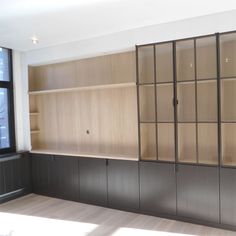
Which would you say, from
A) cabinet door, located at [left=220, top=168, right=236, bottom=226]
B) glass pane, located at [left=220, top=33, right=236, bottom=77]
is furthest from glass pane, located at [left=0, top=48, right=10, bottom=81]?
cabinet door, located at [left=220, top=168, right=236, bottom=226]

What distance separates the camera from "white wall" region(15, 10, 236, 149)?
3193 millimetres

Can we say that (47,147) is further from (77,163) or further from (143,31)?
(143,31)

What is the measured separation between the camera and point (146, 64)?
371 centimetres

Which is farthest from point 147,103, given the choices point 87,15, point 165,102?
point 87,15

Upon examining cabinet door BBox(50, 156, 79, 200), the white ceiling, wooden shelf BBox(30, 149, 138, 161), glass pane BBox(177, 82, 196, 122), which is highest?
the white ceiling

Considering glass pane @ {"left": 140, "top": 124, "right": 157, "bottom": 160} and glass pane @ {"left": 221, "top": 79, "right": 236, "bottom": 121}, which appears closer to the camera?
glass pane @ {"left": 221, "top": 79, "right": 236, "bottom": 121}

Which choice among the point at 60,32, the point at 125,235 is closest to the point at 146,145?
the point at 125,235

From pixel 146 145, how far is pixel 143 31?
1641 millimetres

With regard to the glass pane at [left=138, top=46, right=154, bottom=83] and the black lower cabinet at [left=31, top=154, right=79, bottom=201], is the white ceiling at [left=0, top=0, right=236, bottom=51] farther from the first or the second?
the black lower cabinet at [left=31, top=154, right=79, bottom=201]

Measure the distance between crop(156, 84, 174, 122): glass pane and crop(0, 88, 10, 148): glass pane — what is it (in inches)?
112

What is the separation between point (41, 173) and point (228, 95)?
3438mm

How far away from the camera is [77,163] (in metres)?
4.31

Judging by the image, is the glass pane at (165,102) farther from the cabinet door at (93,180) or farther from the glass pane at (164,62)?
the cabinet door at (93,180)

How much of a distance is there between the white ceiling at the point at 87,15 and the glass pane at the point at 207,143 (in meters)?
1.45
